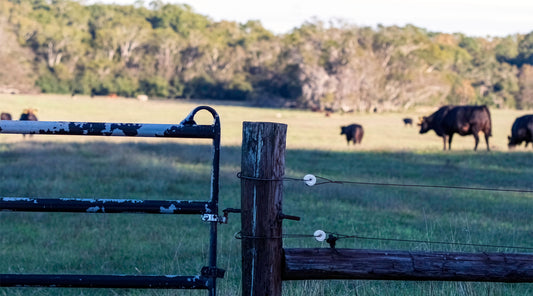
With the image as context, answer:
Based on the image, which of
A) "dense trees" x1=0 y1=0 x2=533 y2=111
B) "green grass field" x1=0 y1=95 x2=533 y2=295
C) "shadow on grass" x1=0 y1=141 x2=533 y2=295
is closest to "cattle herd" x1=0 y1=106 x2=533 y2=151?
Result: "green grass field" x1=0 y1=95 x2=533 y2=295

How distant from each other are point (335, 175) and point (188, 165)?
3.99 m

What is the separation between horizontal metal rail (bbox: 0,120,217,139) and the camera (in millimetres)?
3484

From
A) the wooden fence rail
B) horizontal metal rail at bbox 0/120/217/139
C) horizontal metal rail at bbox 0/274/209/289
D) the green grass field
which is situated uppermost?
horizontal metal rail at bbox 0/120/217/139

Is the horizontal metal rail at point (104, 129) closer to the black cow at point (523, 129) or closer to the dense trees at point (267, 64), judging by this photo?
the black cow at point (523, 129)

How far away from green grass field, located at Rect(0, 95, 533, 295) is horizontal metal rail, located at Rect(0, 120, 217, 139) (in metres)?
1.99

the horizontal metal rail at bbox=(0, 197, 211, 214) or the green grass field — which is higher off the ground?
the horizontal metal rail at bbox=(0, 197, 211, 214)

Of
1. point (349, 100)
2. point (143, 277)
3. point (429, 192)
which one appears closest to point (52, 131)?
point (143, 277)

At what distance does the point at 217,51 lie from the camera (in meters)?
97.9

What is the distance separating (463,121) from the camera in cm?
2741

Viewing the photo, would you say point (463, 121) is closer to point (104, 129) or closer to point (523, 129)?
point (523, 129)

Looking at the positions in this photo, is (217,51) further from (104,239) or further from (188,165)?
(104,239)

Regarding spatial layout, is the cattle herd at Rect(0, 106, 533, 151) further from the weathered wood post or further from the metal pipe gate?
the metal pipe gate

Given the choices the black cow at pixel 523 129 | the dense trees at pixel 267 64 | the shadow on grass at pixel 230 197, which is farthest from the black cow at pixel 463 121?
the dense trees at pixel 267 64

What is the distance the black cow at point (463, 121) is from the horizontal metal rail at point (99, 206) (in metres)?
24.0
